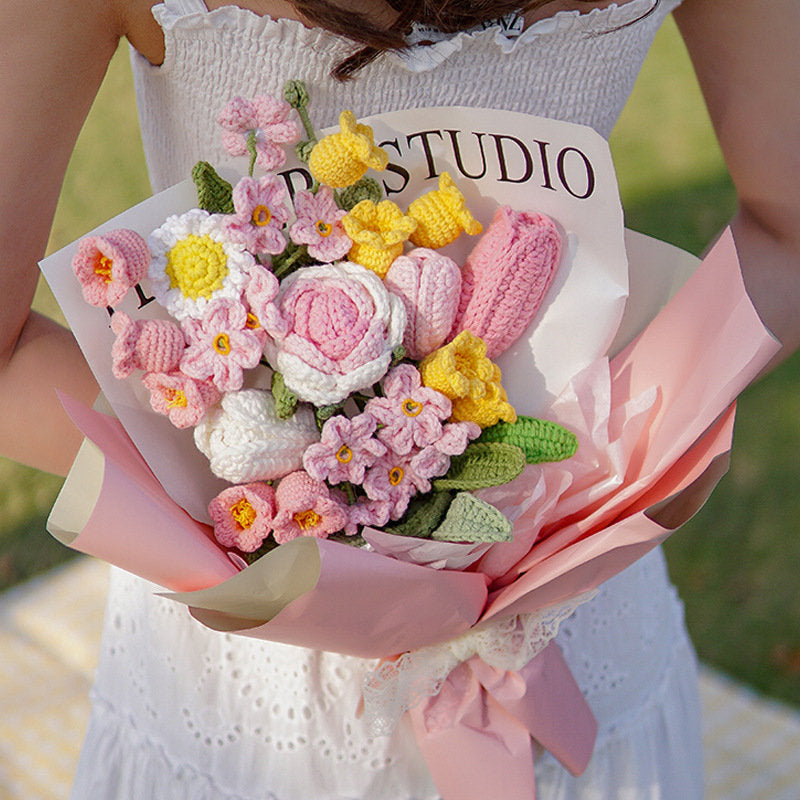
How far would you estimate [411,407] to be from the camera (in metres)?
0.73

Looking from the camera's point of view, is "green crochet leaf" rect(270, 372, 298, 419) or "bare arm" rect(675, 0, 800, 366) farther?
"bare arm" rect(675, 0, 800, 366)

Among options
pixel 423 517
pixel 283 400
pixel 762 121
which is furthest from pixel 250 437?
pixel 762 121

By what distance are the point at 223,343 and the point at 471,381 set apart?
19 centimetres

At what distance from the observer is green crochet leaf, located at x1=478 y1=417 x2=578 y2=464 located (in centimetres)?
76

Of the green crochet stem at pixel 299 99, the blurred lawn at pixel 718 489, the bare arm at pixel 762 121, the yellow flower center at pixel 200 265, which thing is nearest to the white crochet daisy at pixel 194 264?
the yellow flower center at pixel 200 265

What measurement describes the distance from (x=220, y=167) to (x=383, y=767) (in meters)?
0.59

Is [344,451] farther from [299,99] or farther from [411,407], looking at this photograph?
[299,99]

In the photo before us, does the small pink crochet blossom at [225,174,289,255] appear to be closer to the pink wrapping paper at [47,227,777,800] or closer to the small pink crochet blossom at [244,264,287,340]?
the small pink crochet blossom at [244,264,287,340]

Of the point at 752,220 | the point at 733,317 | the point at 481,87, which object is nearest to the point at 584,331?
the point at 733,317

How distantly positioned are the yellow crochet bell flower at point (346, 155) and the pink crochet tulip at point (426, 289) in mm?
75

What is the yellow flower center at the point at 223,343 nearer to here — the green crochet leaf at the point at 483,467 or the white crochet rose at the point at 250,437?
the white crochet rose at the point at 250,437

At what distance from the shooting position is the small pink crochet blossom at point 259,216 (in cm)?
69

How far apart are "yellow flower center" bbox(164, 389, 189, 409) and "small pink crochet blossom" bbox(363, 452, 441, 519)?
5.8 inches

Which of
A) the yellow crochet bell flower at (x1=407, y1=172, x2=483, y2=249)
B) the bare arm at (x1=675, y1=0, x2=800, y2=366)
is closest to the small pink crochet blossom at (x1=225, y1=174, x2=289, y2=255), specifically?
the yellow crochet bell flower at (x1=407, y1=172, x2=483, y2=249)
